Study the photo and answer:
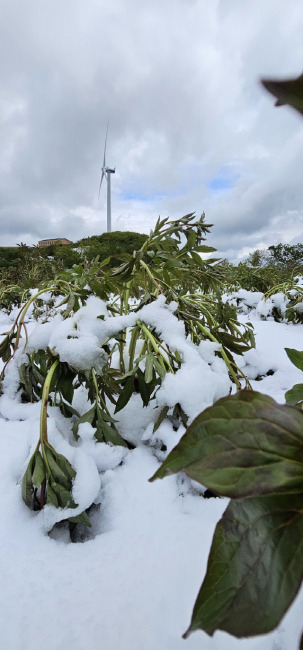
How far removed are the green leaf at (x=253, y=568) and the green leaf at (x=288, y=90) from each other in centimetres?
21

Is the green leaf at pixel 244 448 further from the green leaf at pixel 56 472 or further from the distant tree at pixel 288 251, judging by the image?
the distant tree at pixel 288 251

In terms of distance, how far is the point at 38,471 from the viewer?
49 cm

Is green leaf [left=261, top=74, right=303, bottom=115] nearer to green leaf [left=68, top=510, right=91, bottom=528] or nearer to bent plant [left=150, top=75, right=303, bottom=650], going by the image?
bent plant [left=150, top=75, right=303, bottom=650]

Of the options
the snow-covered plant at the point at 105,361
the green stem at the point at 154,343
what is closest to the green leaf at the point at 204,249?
the snow-covered plant at the point at 105,361

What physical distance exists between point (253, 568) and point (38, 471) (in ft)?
1.30

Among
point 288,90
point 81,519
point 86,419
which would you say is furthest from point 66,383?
point 288,90

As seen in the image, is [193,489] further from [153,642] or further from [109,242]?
[109,242]

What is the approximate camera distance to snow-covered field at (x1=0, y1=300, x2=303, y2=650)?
33cm

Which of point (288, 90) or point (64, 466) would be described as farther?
point (64, 466)

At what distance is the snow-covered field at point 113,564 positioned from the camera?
0.33 metres

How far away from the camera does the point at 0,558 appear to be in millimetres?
430

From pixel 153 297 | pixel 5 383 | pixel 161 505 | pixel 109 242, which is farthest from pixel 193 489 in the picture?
pixel 109 242

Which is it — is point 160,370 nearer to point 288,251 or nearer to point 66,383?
point 66,383

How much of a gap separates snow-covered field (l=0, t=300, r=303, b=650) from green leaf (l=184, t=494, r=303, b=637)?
220 millimetres
